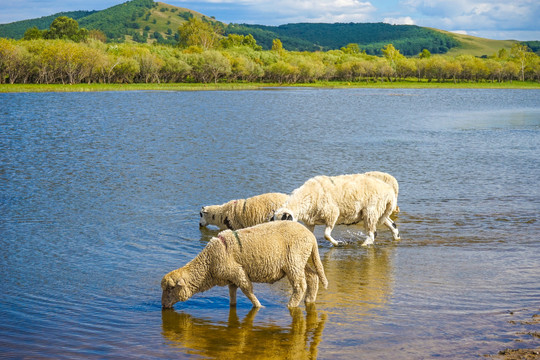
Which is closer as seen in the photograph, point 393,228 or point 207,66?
point 393,228

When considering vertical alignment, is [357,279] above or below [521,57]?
below

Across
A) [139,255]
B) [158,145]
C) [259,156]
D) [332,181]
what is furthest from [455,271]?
[158,145]

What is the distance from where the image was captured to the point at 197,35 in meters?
178

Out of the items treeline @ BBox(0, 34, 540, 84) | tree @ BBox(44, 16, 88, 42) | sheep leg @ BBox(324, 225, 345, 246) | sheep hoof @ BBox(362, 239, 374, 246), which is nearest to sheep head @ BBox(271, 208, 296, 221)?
sheep leg @ BBox(324, 225, 345, 246)

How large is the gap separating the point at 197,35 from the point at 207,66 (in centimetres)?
6315

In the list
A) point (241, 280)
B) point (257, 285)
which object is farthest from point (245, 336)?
point (257, 285)

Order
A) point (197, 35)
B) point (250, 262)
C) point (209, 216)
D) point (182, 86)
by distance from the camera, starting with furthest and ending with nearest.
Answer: point (197, 35) < point (182, 86) < point (209, 216) < point (250, 262)

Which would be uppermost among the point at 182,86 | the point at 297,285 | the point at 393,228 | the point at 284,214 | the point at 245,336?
the point at 182,86

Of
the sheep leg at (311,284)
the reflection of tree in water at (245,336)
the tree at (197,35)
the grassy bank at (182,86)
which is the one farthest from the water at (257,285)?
the tree at (197,35)

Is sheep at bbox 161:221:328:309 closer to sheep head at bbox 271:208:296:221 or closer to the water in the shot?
the water

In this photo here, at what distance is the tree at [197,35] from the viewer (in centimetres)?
17712

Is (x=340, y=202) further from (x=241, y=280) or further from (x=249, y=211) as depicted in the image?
(x=241, y=280)

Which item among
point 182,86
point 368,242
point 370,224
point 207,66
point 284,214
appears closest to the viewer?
point 284,214

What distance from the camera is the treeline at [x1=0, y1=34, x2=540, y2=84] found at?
9619cm
